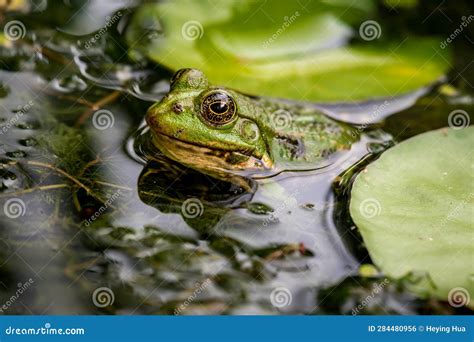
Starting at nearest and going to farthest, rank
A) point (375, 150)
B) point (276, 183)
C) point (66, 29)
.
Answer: point (276, 183) < point (375, 150) < point (66, 29)

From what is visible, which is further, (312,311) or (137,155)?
(137,155)

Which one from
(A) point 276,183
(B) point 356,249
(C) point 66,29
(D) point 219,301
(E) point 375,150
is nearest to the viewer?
(D) point 219,301

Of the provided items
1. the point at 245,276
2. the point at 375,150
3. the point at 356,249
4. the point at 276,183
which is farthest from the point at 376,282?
the point at 375,150

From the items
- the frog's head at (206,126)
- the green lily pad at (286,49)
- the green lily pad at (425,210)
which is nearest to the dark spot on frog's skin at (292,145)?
→ the frog's head at (206,126)

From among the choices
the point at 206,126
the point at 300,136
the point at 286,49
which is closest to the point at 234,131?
the point at 206,126

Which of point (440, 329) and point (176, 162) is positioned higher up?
point (440, 329)

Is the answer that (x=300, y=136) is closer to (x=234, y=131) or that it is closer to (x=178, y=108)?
(x=234, y=131)

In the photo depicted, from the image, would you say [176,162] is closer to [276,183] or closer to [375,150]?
[276,183]

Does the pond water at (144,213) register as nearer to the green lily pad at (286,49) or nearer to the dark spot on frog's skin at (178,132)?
the green lily pad at (286,49)
